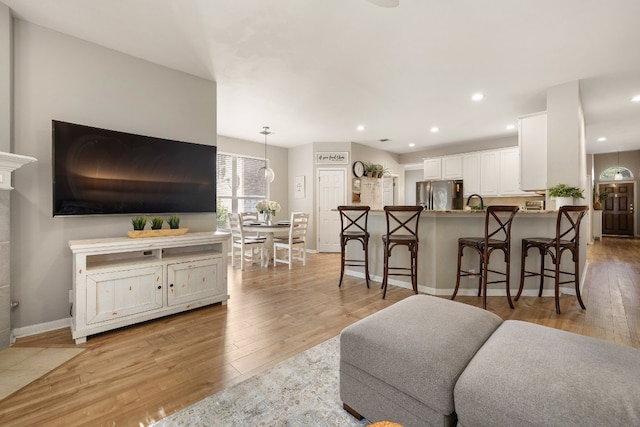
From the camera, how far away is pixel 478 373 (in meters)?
1.08

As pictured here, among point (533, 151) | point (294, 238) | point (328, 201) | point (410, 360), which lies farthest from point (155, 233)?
point (533, 151)

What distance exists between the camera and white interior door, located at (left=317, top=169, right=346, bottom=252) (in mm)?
7020

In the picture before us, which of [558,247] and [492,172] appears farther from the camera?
[492,172]

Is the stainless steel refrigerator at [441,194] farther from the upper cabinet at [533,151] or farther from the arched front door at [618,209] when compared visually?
the arched front door at [618,209]

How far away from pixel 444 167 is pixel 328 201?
3.04 m

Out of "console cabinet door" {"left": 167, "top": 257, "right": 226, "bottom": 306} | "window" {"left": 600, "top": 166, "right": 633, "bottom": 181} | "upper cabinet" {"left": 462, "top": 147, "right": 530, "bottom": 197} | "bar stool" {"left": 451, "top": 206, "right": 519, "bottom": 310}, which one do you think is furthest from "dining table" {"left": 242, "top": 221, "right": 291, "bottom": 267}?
"window" {"left": 600, "top": 166, "right": 633, "bottom": 181}

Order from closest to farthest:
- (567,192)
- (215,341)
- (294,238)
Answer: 1. (215,341)
2. (567,192)
3. (294,238)

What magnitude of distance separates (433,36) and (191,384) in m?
3.41

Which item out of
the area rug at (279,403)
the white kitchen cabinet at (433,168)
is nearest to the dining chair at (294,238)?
the area rug at (279,403)

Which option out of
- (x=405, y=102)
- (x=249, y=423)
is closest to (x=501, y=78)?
(x=405, y=102)

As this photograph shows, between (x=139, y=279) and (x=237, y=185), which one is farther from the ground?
(x=237, y=185)

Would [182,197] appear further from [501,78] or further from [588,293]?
[588,293]

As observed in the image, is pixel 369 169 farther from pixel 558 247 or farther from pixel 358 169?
pixel 558 247

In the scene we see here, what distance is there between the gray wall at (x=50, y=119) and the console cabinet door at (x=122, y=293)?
0.56 m
